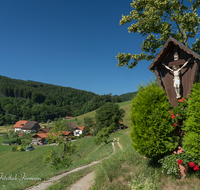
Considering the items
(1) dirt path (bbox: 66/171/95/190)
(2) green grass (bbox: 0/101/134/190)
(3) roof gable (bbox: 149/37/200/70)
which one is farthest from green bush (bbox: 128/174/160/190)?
(2) green grass (bbox: 0/101/134/190)

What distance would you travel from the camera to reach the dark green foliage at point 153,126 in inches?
197

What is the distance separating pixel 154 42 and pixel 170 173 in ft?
37.2

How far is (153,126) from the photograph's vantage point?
501cm

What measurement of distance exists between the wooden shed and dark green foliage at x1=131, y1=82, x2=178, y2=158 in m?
1.15

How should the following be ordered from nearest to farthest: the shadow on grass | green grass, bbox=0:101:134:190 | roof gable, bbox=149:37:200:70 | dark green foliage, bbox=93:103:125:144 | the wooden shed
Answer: the wooden shed → the shadow on grass → roof gable, bbox=149:37:200:70 → green grass, bbox=0:101:134:190 → dark green foliage, bbox=93:103:125:144

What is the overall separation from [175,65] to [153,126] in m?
3.01

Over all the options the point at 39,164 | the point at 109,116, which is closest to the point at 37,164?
the point at 39,164

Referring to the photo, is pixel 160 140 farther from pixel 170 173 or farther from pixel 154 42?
pixel 154 42

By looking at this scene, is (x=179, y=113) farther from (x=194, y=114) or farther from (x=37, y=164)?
(x=37, y=164)

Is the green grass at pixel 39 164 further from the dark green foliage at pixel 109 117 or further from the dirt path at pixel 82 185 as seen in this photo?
the dark green foliage at pixel 109 117

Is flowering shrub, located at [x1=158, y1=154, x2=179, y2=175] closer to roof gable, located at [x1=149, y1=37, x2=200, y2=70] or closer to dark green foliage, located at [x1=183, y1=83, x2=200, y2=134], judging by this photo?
dark green foliage, located at [x1=183, y1=83, x2=200, y2=134]

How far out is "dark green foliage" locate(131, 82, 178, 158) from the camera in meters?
4.99

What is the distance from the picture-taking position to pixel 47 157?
50.6ft

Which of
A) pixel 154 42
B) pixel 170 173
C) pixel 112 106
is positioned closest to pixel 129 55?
pixel 154 42
